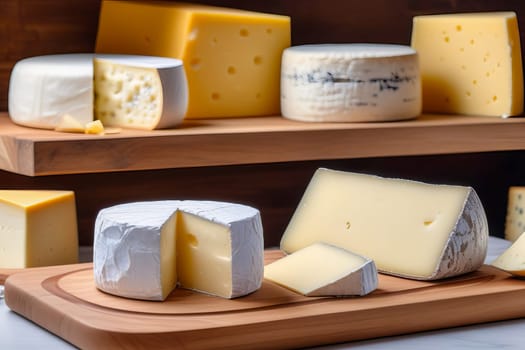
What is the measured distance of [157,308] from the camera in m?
1.48

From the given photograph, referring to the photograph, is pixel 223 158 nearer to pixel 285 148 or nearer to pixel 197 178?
pixel 285 148

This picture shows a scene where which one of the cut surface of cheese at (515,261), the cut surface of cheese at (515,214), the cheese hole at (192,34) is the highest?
the cheese hole at (192,34)

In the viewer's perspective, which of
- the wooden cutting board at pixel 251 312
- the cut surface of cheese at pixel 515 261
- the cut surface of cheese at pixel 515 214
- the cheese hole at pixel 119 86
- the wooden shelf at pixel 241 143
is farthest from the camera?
the cut surface of cheese at pixel 515 214

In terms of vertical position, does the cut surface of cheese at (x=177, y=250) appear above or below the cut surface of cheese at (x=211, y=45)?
below

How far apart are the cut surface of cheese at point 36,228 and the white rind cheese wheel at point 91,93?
0.37 feet

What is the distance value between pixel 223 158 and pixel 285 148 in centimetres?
10

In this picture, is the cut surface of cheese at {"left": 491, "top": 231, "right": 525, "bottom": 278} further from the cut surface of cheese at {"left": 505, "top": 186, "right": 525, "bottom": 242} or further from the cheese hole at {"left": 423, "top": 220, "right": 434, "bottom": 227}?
the cut surface of cheese at {"left": 505, "top": 186, "right": 525, "bottom": 242}

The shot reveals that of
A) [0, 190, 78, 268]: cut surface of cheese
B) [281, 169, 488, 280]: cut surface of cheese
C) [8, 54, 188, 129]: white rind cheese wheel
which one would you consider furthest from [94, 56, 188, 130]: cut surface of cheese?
[281, 169, 488, 280]: cut surface of cheese

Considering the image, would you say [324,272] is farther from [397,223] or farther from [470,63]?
[470,63]

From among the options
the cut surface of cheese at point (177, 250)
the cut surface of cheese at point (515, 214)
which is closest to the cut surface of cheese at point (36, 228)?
the cut surface of cheese at point (177, 250)

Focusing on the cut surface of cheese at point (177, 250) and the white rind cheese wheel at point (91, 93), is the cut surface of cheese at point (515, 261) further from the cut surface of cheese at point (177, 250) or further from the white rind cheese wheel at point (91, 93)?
the white rind cheese wheel at point (91, 93)

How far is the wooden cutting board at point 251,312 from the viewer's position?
1411 millimetres

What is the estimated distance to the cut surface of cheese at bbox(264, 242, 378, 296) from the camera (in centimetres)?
154

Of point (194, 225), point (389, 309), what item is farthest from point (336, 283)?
point (194, 225)
